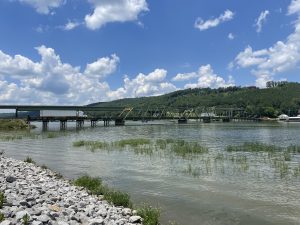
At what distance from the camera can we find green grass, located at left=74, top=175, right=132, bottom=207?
2052 centimetres

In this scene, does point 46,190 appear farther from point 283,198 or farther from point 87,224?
point 283,198

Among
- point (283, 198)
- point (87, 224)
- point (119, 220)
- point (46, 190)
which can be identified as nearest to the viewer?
point (87, 224)

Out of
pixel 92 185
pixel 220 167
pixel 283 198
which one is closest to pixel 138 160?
pixel 220 167

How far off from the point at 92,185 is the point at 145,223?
8.84 metres

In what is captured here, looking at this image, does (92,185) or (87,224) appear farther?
(92,185)

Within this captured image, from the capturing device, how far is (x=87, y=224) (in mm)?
14594

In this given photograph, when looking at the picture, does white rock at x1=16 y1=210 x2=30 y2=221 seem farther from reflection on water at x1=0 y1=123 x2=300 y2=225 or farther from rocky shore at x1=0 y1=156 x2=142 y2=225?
reflection on water at x1=0 y1=123 x2=300 y2=225

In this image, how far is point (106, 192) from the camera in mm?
22703

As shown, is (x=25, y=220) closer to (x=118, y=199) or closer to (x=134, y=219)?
(x=134, y=219)

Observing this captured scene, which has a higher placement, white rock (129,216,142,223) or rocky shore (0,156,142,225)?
rocky shore (0,156,142,225)

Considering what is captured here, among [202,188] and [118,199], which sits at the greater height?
[118,199]

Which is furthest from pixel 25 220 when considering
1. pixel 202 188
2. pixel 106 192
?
pixel 202 188

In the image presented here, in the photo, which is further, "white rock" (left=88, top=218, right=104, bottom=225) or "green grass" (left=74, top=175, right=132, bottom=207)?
"green grass" (left=74, top=175, right=132, bottom=207)

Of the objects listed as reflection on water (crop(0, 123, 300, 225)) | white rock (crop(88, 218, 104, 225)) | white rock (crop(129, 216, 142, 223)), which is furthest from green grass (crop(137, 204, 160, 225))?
white rock (crop(88, 218, 104, 225))
